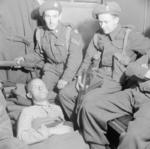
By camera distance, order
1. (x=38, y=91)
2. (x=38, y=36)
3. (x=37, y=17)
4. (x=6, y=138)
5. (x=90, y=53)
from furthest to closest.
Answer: (x=37, y=17) < (x=38, y=36) < (x=90, y=53) < (x=38, y=91) < (x=6, y=138)

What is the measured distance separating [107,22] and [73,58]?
1.93 feet

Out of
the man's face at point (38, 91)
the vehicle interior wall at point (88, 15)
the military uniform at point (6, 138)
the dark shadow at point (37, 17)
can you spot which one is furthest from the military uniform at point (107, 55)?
the military uniform at point (6, 138)

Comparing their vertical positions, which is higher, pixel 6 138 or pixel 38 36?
pixel 38 36

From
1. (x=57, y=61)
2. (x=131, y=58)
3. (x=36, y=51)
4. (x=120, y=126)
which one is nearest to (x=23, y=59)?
(x=36, y=51)

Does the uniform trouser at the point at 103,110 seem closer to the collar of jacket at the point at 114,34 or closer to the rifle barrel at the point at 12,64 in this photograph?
the collar of jacket at the point at 114,34

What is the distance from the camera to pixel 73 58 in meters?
3.53

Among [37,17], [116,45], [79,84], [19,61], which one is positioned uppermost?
[37,17]

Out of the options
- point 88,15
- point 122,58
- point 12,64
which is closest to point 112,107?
point 122,58

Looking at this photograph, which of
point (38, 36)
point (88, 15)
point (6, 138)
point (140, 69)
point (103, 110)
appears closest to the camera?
point (6, 138)

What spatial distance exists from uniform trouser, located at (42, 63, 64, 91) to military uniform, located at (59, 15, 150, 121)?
337 millimetres

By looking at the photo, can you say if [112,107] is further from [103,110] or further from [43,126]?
[43,126]

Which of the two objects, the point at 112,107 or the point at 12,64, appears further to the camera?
the point at 12,64

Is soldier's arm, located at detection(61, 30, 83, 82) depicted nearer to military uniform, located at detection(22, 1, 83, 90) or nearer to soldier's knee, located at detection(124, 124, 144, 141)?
military uniform, located at detection(22, 1, 83, 90)

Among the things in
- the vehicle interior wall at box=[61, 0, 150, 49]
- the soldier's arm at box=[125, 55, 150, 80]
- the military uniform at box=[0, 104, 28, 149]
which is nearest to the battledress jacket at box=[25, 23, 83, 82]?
the vehicle interior wall at box=[61, 0, 150, 49]
